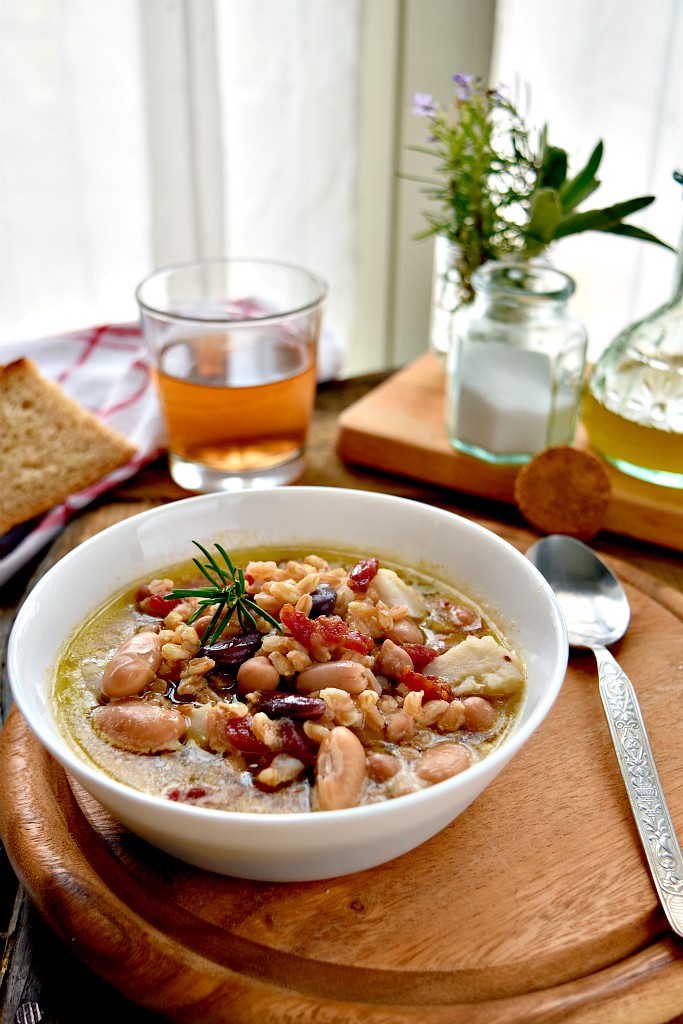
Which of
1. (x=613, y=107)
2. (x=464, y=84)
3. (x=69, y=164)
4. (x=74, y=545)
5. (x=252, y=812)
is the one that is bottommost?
(x=74, y=545)

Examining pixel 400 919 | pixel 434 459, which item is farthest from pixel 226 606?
pixel 434 459

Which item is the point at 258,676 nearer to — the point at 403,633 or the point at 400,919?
the point at 403,633

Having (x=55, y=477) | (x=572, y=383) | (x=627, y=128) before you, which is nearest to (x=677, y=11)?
(x=627, y=128)

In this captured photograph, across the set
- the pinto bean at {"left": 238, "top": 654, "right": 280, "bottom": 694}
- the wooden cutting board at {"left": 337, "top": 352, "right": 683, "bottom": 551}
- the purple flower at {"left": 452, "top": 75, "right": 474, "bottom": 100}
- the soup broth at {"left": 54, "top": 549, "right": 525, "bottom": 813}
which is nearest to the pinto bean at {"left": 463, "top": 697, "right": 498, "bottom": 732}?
the soup broth at {"left": 54, "top": 549, "right": 525, "bottom": 813}

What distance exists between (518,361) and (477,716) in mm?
1185

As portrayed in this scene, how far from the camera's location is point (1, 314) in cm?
372

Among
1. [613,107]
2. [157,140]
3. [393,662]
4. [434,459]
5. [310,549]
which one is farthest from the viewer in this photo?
[157,140]

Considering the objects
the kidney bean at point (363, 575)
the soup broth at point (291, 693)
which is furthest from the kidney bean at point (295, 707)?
the kidney bean at point (363, 575)

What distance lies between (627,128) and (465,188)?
2.42 feet

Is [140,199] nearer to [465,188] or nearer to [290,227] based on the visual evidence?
[290,227]

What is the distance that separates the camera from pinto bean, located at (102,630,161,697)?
168cm

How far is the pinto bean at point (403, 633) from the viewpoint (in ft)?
5.91

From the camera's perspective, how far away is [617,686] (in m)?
1.96

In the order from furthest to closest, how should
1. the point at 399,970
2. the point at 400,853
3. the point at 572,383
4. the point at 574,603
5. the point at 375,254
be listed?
the point at 375,254
the point at 572,383
the point at 574,603
the point at 400,853
the point at 399,970
